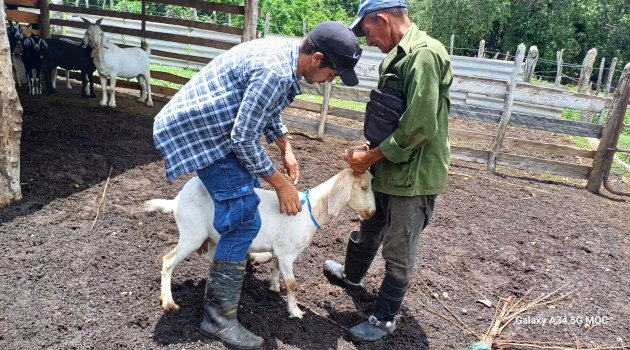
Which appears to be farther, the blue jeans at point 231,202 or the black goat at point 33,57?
the black goat at point 33,57

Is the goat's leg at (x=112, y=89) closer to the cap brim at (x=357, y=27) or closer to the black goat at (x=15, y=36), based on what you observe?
the black goat at (x=15, y=36)

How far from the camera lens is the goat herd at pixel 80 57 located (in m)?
8.66

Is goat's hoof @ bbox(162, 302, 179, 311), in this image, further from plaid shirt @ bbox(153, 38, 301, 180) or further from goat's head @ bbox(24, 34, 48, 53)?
goat's head @ bbox(24, 34, 48, 53)

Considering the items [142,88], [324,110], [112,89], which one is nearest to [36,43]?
[112,89]

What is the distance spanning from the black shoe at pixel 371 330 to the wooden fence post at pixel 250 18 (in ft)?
22.5

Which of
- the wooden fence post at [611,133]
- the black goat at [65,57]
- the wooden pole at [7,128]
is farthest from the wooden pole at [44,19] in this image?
the wooden fence post at [611,133]

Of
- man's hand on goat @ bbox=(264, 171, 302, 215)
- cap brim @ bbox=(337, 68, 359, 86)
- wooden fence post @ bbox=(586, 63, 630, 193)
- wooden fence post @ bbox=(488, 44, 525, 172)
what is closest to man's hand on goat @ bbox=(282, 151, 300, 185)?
man's hand on goat @ bbox=(264, 171, 302, 215)

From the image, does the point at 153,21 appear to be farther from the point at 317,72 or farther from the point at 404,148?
the point at 404,148

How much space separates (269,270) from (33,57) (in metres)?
7.69

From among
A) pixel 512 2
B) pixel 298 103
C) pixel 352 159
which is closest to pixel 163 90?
pixel 298 103

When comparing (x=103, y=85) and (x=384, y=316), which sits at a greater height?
(x=103, y=85)

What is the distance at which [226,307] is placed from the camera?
3.05 m

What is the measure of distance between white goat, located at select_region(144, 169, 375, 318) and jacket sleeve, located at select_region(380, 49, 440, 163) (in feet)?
1.67

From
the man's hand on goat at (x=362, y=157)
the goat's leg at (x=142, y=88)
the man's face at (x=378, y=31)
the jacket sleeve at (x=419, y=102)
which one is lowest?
the goat's leg at (x=142, y=88)
